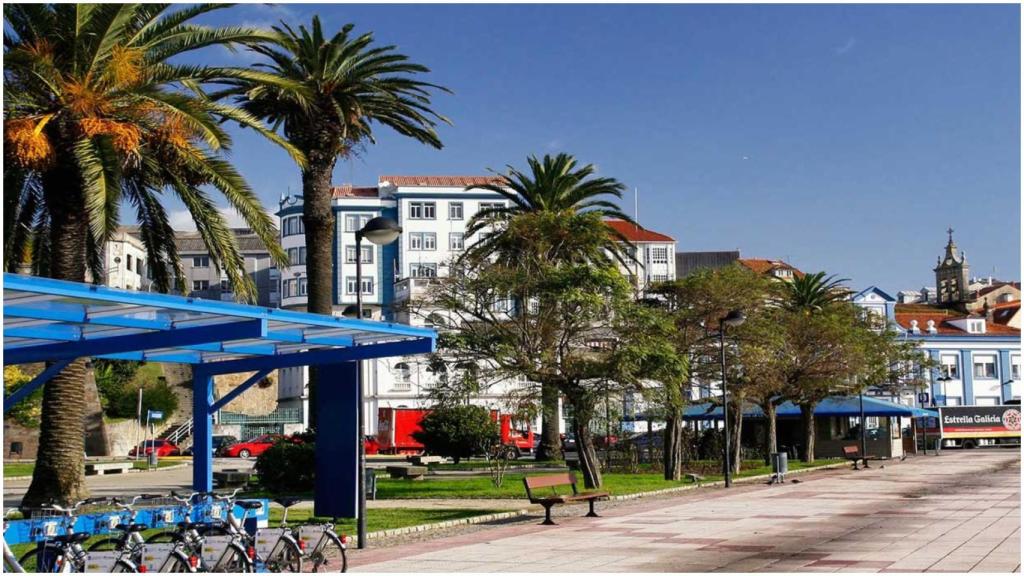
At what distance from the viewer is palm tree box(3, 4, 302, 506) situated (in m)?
18.9

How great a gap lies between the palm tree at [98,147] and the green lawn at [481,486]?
337 inches

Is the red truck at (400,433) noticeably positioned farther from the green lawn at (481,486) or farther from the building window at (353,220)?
the building window at (353,220)

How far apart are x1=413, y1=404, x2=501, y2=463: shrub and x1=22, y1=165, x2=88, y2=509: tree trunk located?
24612 millimetres

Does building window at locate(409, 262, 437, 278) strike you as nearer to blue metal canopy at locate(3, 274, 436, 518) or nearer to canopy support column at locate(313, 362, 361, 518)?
canopy support column at locate(313, 362, 361, 518)

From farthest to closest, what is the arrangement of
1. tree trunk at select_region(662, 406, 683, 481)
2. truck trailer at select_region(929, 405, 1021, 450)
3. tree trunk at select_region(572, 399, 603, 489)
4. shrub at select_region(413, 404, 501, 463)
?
truck trailer at select_region(929, 405, 1021, 450)
shrub at select_region(413, 404, 501, 463)
tree trunk at select_region(662, 406, 683, 481)
tree trunk at select_region(572, 399, 603, 489)

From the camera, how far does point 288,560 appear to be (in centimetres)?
1237

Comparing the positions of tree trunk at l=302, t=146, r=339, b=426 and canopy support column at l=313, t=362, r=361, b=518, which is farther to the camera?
tree trunk at l=302, t=146, r=339, b=426

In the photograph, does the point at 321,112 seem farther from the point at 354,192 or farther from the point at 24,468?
the point at 354,192

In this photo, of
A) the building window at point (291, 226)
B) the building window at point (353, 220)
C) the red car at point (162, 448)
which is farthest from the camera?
the building window at point (291, 226)

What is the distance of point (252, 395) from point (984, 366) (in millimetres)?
57318

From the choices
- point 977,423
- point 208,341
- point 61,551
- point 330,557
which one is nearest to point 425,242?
point 977,423

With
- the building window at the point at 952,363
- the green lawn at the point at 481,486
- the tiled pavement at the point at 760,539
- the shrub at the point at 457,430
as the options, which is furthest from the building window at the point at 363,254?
the tiled pavement at the point at 760,539

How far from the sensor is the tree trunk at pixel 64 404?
2114cm

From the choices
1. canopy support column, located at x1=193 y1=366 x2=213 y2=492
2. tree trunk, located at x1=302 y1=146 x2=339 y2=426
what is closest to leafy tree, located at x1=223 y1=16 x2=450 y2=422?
tree trunk, located at x1=302 y1=146 x2=339 y2=426
